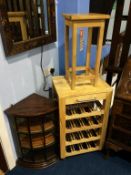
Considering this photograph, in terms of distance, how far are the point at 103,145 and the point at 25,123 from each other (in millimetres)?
816

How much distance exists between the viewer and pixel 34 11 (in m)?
1.28

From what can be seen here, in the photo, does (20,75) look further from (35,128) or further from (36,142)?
(36,142)

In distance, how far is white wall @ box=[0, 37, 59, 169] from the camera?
1188mm

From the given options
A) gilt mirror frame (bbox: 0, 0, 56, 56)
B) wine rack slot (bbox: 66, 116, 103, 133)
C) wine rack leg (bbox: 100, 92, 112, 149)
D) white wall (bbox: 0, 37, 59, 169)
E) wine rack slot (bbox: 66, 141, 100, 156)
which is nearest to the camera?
gilt mirror frame (bbox: 0, 0, 56, 56)

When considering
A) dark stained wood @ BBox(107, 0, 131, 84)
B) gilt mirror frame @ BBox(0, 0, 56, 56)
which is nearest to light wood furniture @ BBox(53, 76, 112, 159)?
dark stained wood @ BBox(107, 0, 131, 84)

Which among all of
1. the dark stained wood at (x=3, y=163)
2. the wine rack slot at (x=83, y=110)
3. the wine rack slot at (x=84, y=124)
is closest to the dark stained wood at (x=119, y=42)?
the wine rack slot at (x=83, y=110)

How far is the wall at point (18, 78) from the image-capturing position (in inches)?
46.9

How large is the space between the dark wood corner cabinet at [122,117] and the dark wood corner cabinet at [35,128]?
494mm

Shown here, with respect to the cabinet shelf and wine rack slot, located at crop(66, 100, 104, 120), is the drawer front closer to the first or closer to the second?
wine rack slot, located at crop(66, 100, 104, 120)

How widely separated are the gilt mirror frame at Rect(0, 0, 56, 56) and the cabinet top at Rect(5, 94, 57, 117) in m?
0.43

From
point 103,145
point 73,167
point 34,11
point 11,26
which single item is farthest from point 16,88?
point 103,145

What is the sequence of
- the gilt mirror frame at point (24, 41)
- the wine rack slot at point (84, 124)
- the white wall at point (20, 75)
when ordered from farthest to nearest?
1. the wine rack slot at point (84, 124)
2. the white wall at point (20, 75)
3. the gilt mirror frame at point (24, 41)

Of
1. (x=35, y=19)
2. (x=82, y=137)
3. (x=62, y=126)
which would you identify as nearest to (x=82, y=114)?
(x=62, y=126)

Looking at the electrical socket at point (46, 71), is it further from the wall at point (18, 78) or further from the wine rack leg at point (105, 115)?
the wine rack leg at point (105, 115)
